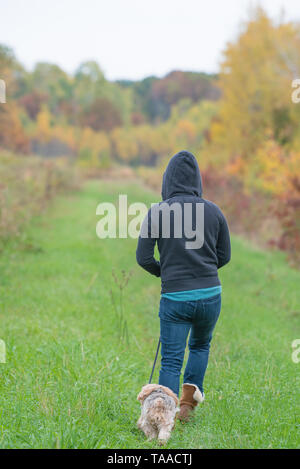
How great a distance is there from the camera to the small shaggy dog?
3096mm

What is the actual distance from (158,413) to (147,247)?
118 centimetres

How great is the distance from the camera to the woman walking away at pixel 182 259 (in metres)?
3.28

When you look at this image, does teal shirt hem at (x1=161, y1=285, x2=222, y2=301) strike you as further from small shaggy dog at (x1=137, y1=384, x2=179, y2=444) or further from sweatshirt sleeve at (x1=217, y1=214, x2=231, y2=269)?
small shaggy dog at (x1=137, y1=384, x2=179, y2=444)

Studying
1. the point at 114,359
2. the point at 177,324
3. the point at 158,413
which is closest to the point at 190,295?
the point at 177,324

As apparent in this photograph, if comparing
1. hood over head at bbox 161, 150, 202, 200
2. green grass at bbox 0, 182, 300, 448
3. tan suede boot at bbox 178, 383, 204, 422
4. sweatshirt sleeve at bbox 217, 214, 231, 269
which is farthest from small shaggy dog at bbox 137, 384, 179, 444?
hood over head at bbox 161, 150, 202, 200

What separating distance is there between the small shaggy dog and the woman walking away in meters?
0.13

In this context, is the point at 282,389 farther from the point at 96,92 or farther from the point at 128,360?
the point at 96,92

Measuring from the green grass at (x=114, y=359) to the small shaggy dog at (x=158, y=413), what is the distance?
0.11m

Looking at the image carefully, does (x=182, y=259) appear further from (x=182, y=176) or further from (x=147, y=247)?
(x=182, y=176)

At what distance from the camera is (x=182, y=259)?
3.30m

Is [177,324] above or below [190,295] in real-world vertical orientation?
below

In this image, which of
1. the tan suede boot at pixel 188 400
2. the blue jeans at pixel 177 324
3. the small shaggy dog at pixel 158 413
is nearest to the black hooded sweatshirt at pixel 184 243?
the blue jeans at pixel 177 324

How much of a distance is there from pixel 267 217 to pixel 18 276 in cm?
889

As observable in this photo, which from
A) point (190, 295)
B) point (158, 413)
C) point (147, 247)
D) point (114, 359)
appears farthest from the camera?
point (114, 359)
